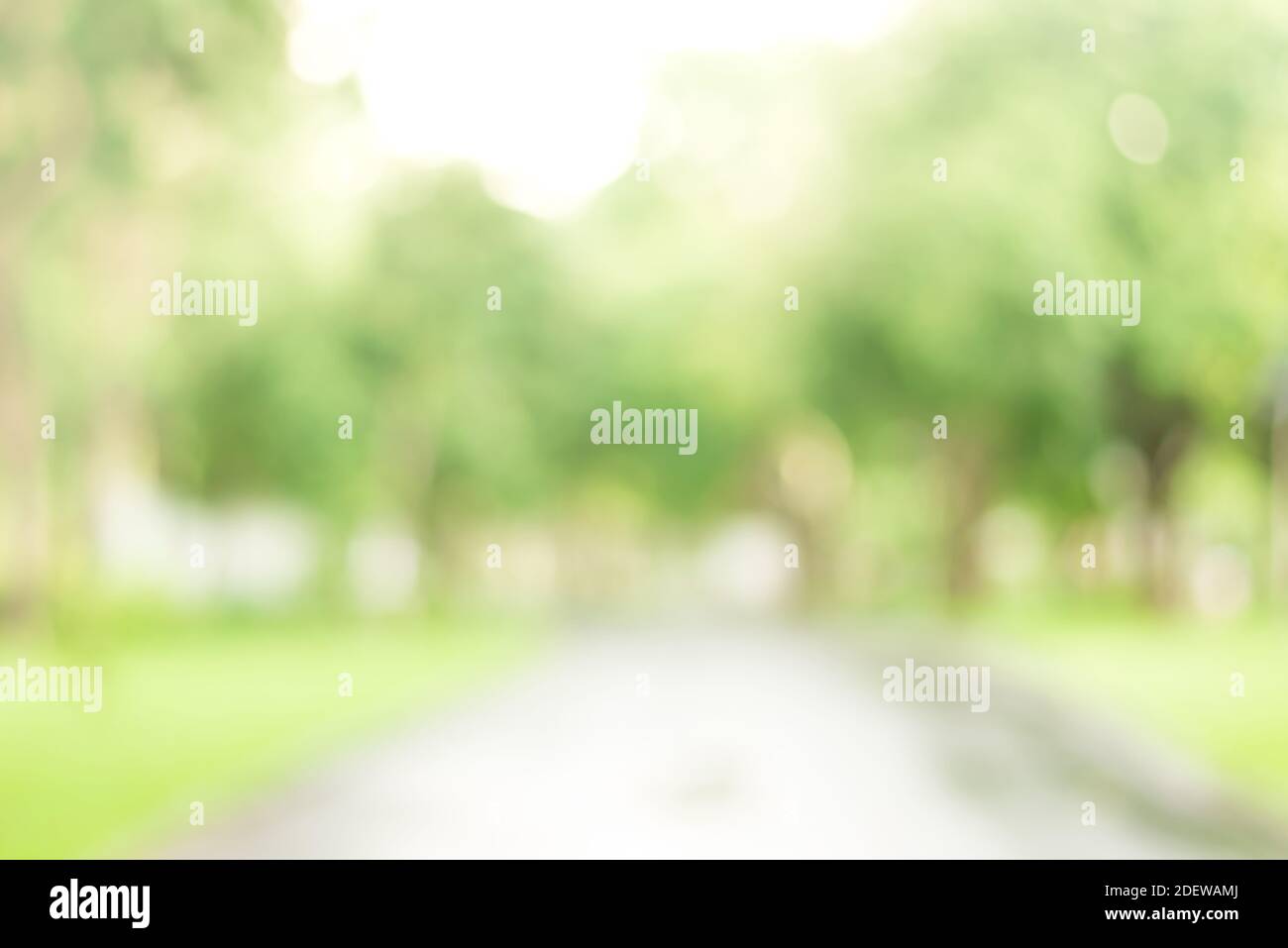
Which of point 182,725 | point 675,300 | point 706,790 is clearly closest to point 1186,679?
point 706,790

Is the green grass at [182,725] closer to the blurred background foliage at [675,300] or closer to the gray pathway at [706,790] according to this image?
the gray pathway at [706,790]

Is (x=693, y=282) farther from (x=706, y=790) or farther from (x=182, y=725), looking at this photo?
(x=706, y=790)

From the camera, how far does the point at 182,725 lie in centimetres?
1589

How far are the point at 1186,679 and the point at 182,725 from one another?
13.2 meters

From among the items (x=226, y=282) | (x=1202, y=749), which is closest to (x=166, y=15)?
(x=1202, y=749)

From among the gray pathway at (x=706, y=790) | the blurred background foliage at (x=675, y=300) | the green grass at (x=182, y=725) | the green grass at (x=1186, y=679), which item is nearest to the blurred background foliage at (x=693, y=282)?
the blurred background foliage at (x=675, y=300)

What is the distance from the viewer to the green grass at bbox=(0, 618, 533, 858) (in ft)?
34.7

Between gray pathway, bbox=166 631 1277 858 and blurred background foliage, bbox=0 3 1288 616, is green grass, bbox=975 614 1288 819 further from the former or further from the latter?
blurred background foliage, bbox=0 3 1288 616

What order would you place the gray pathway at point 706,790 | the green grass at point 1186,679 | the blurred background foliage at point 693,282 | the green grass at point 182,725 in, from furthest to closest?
the blurred background foliage at point 693,282
the green grass at point 1186,679
the green grass at point 182,725
the gray pathway at point 706,790

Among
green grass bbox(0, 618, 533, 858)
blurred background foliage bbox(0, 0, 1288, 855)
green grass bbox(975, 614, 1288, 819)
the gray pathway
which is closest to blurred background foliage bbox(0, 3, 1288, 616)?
blurred background foliage bbox(0, 0, 1288, 855)

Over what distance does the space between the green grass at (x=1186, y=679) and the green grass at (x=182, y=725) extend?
7.63 meters

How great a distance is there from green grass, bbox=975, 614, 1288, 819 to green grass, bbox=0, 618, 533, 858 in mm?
7631

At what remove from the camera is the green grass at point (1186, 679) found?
1338 cm
